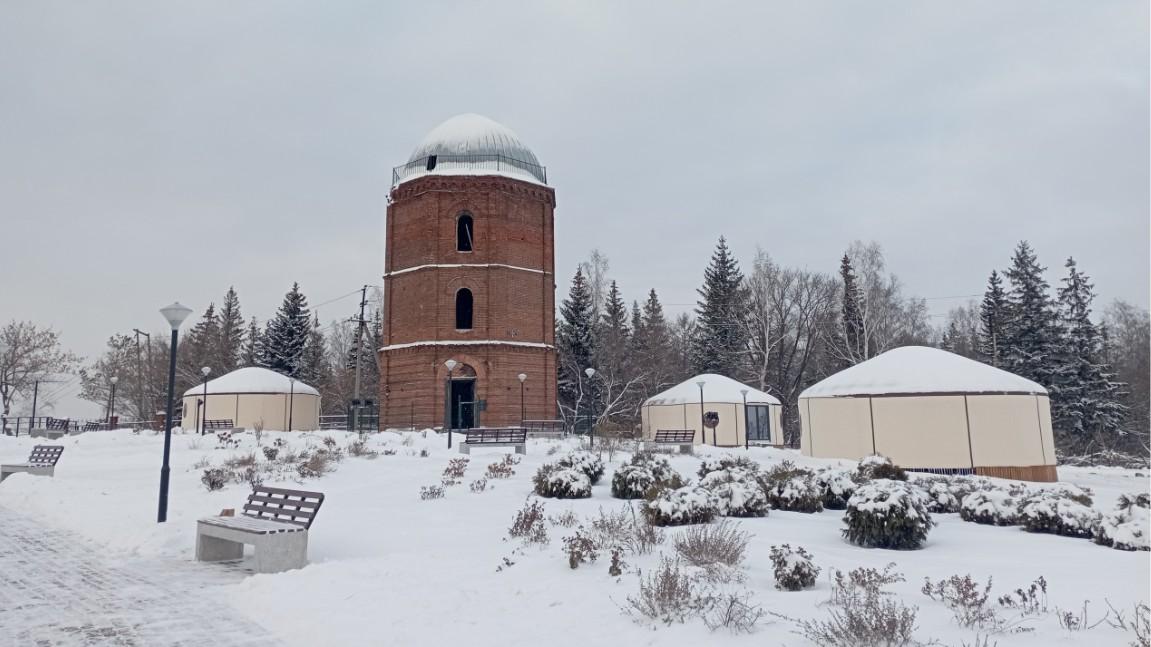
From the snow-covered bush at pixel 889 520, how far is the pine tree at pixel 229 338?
59632 mm

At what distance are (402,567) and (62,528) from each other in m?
7.23

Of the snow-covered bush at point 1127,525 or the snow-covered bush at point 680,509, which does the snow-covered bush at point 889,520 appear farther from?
the snow-covered bush at point 1127,525

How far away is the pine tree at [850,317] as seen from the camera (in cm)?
4519

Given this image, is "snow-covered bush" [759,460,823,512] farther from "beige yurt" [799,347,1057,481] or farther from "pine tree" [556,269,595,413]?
"pine tree" [556,269,595,413]

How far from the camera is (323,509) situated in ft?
40.6

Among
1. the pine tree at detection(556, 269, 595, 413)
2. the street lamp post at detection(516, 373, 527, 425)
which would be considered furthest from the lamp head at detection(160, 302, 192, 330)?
the pine tree at detection(556, 269, 595, 413)

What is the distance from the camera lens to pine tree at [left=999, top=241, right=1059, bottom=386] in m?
42.8

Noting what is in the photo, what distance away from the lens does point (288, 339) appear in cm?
5897

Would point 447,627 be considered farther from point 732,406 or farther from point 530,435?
point 732,406

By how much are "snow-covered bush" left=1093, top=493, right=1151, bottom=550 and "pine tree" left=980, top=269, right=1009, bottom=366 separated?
39577mm

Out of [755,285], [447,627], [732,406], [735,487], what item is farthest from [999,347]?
[447,627]

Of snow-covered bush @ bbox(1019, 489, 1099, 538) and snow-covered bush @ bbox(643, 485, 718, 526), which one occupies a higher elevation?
snow-covered bush @ bbox(643, 485, 718, 526)

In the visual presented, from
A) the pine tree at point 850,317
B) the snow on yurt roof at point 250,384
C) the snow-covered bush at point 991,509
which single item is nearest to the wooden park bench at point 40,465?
the snow-covered bush at point 991,509

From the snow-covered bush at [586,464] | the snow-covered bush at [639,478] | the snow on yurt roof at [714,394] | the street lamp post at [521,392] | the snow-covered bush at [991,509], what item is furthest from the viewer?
the snow on yurt roof at [714,394]
